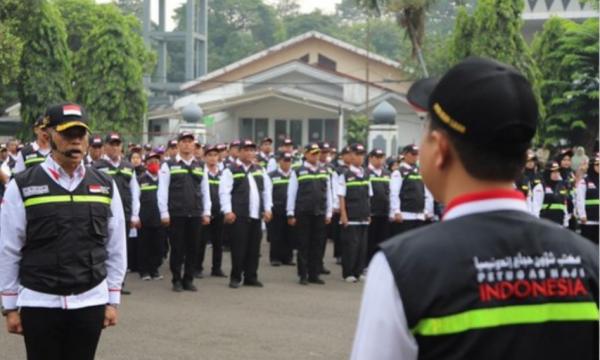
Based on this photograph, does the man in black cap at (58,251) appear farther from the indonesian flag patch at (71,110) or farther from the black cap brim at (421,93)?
the black cap brim at (421,93)

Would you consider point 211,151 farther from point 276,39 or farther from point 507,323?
point 276,39

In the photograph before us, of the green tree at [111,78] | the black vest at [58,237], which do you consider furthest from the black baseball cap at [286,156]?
the green tree at [111,78]

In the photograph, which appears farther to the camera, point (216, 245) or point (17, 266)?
point (216, 245)

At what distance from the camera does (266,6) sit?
98938 millimetres

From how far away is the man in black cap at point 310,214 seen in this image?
1533 cm

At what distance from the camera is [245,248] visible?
1480 centimetres

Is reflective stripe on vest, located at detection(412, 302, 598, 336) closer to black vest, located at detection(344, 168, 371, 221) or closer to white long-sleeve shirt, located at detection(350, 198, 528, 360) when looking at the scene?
white long-sleeve shirt, located at detection(350, 198, 528, 360)

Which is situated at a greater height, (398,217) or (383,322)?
(383,322)

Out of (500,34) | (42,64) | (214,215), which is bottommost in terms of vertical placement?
(214,215)

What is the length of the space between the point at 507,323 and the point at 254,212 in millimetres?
12406

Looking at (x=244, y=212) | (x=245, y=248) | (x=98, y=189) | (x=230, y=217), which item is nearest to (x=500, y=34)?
(x=244, y=212)

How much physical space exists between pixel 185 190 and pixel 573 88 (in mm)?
19451

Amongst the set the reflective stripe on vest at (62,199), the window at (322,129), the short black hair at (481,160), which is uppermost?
the window at (322,129)

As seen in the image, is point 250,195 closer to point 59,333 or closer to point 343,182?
point 343,182
